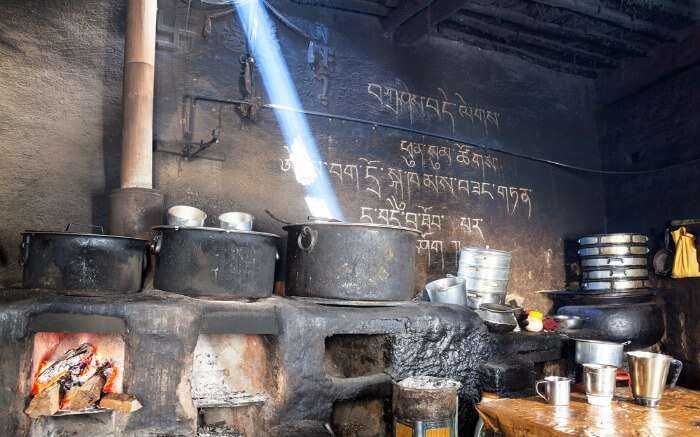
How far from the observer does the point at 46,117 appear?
14.4 feet

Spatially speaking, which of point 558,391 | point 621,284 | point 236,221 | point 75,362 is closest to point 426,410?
point 558,391

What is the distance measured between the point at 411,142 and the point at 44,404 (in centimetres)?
447

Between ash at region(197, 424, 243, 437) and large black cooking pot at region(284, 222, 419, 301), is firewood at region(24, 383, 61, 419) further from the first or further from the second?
large black cooking pot at region(284, 222, 419, 301)

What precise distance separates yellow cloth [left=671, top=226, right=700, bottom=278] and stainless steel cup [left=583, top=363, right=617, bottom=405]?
403cm

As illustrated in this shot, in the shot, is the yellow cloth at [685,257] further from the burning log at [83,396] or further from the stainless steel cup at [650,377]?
the burning log at [83,396]

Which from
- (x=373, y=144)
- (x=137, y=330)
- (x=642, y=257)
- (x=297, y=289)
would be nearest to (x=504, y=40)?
(x=373, y=144)

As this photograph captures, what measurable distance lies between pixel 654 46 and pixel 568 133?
4.86ft

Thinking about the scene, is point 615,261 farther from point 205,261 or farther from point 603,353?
point 205,261

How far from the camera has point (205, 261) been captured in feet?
11.0

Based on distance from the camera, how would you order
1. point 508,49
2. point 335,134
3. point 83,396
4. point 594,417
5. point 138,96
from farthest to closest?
point 508,49, point 335,134, point 138,96, point 83,396, point 594,417

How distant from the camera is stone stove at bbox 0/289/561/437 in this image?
2.85m

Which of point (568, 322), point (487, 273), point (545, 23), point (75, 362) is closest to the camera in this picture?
point (75, 362)

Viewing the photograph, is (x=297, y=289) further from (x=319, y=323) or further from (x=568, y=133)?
(x=568, y=133)

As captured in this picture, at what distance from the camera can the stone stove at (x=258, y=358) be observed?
2.85 m
